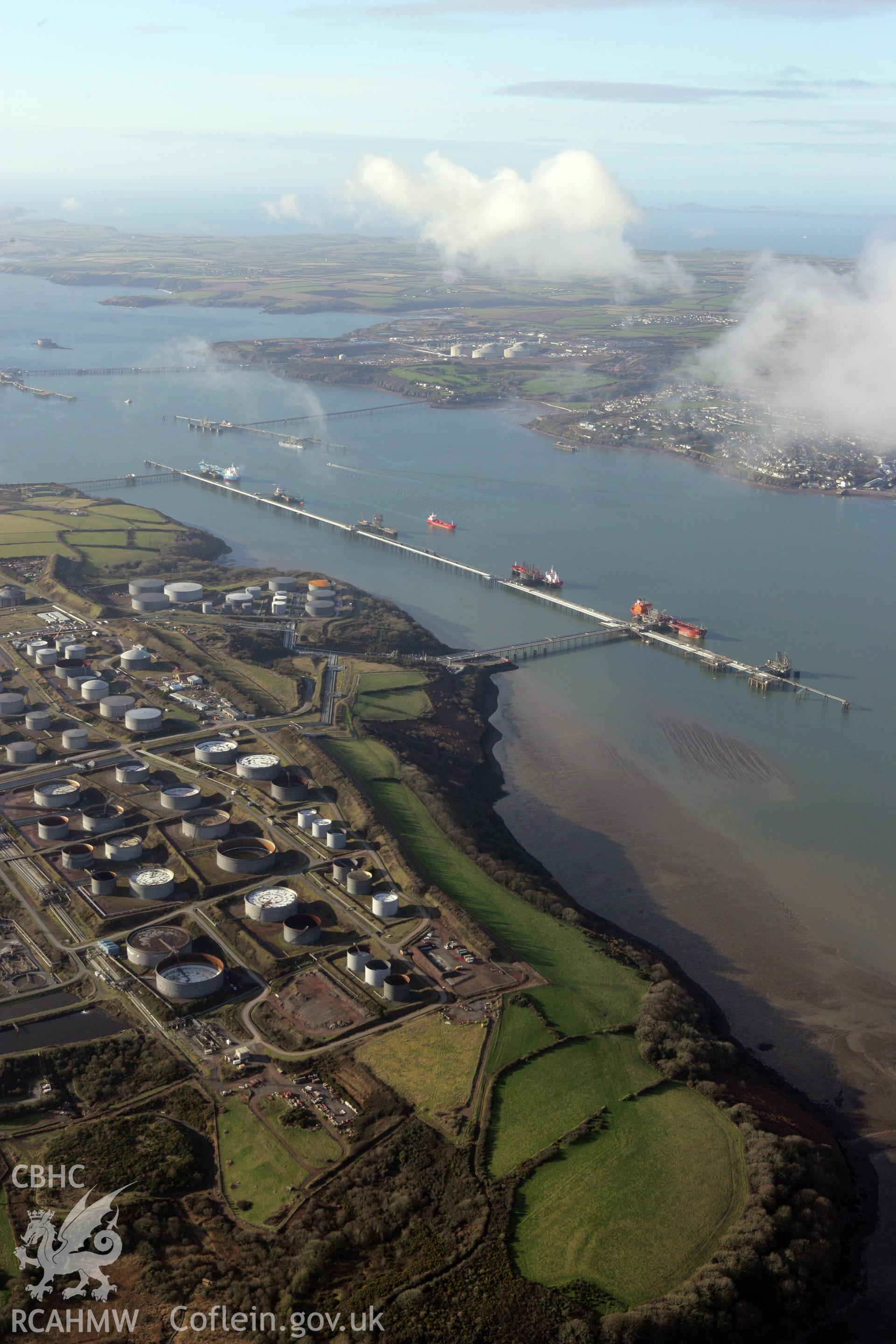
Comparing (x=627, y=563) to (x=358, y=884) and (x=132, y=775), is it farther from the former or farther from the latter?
(x=358, y=884)

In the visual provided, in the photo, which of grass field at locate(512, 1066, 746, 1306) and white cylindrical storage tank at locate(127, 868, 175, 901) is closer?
grass field at locate(512, 1066, 746, 1306)

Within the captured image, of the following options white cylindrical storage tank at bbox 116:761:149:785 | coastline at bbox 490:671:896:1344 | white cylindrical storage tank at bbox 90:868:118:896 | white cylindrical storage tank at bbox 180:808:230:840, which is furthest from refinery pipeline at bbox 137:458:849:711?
white cylindrical storage tank at bbox 90:868:118:896

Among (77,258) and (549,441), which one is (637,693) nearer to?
(549,441)

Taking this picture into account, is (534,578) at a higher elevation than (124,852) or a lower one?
higher

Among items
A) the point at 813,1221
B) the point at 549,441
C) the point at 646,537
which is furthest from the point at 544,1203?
the point at 549,441

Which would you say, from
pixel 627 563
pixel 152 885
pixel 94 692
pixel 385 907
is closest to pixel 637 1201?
pixel 385 907

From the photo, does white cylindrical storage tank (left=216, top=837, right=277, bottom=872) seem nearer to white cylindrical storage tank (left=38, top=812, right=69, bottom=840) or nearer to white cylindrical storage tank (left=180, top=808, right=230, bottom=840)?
white cylindrical storage tank (left=180, top=808, right=230, bottom=840)

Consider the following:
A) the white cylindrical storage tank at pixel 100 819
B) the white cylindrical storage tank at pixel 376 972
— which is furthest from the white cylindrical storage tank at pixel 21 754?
the white cylindrical storage tank at pixel 376 972
